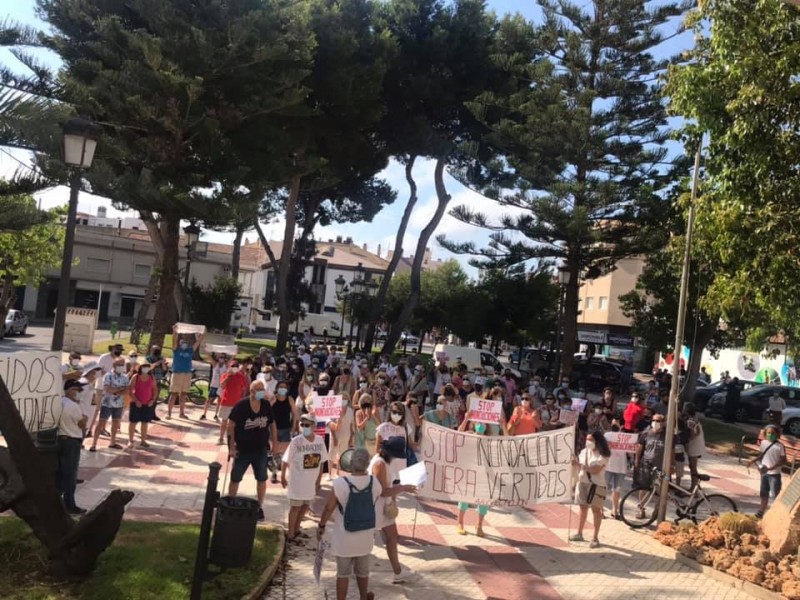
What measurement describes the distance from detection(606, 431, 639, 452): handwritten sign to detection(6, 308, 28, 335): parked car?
32.7 meters

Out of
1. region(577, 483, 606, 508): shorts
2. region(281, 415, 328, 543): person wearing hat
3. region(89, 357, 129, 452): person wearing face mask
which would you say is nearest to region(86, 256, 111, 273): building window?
region(89, 357, 129, 452): person wearing face mask

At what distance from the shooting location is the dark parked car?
82.0 feet

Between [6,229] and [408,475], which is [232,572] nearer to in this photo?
[408,475]

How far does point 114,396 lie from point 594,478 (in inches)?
304

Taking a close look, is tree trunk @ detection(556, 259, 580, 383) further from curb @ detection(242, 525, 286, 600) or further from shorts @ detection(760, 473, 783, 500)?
curb @ detection(242, 525, 286, 600)

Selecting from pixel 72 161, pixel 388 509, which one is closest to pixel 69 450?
pixel 72 161

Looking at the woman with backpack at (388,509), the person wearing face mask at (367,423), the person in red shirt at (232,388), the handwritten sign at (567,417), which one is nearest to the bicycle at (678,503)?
the handwritten sign at (567,417)

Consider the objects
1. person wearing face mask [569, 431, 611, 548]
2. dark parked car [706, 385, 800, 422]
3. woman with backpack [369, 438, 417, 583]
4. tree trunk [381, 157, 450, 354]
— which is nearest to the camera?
woman with backpack [369, 438, 417, 583]

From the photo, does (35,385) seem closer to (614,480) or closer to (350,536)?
(350,536)

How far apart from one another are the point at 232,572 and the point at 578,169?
2350 centimetres

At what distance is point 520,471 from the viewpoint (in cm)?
870

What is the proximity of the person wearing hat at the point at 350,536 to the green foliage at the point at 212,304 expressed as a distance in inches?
1065

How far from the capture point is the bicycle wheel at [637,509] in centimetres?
973

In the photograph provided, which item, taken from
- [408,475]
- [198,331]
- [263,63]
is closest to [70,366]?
[408,475]
